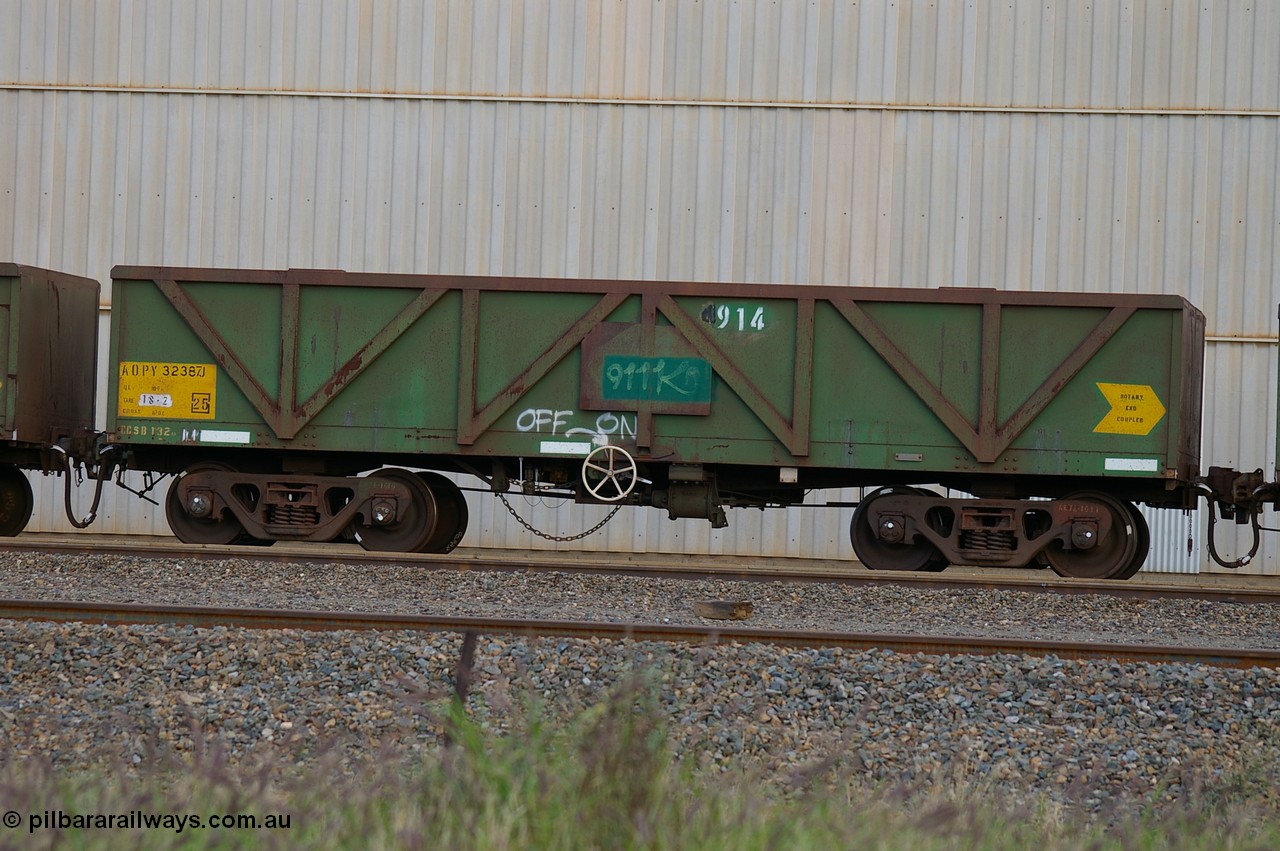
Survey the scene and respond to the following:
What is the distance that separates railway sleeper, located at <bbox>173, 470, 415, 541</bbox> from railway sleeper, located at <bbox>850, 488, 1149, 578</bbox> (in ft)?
13.8

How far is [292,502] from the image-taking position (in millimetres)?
10945

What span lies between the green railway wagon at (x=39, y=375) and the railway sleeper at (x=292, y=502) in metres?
1.46

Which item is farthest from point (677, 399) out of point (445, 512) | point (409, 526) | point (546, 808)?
point (546, 808)

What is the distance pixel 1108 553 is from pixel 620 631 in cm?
584

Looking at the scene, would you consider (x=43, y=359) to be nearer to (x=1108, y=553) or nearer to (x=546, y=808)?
(x=1108, y=553)

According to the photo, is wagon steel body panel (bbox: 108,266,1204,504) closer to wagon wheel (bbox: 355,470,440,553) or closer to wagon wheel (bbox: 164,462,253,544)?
wagon wheel (bbox: 355,470,440,553)

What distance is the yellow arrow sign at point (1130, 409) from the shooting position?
1041cm

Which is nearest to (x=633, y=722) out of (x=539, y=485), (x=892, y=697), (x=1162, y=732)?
(x=892, y=697)

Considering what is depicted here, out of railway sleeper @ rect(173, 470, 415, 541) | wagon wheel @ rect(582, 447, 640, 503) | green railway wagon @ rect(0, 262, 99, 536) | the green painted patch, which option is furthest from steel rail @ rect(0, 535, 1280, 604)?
the green painted patch

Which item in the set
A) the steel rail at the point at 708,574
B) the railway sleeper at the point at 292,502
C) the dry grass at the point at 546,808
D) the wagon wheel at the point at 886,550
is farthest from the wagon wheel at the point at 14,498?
the dry grass at the point at 546,808

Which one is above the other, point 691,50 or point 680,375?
point 691,50

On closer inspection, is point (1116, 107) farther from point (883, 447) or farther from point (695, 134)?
point (883, 447)

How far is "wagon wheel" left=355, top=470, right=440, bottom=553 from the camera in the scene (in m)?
11.0

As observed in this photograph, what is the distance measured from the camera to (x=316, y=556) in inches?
406
